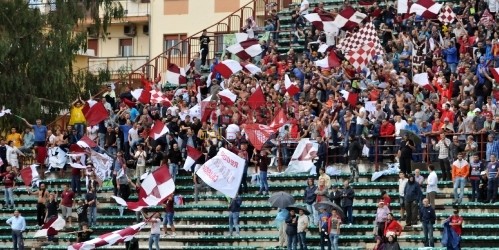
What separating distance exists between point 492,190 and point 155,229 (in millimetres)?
9482

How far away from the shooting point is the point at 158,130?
63594 mm

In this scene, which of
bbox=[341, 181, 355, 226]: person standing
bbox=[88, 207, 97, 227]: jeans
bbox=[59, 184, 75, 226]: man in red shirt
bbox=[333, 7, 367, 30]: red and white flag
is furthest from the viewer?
bbox=[333, 7, 367, 30]: red and white flag

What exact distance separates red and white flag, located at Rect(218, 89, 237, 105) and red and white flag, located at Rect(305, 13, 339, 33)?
4.88 meters

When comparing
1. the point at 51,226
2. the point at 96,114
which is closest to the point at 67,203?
the point at 51,226

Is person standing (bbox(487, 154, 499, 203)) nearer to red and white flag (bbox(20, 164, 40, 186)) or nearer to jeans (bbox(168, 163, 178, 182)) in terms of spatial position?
jeans (bbox(168, 163, 178, 182))

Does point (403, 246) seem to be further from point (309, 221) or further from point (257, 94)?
point (257, 94)

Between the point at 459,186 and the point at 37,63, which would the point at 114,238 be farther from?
the point at 37,63

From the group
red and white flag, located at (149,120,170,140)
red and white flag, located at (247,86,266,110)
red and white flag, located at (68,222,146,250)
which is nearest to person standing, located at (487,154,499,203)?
red and white flag, located at (68,222,146,250)

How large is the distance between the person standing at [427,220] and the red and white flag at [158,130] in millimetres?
10988

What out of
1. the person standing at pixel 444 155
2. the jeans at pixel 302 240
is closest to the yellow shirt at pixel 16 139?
the jeans at pixel 302 240

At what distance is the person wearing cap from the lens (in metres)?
56.2

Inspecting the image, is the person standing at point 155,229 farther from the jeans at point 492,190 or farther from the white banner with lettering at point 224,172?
the jeans at point 492,190

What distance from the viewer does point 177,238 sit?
60562 mm

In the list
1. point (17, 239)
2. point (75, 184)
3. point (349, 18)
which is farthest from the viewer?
point (349, 18)
